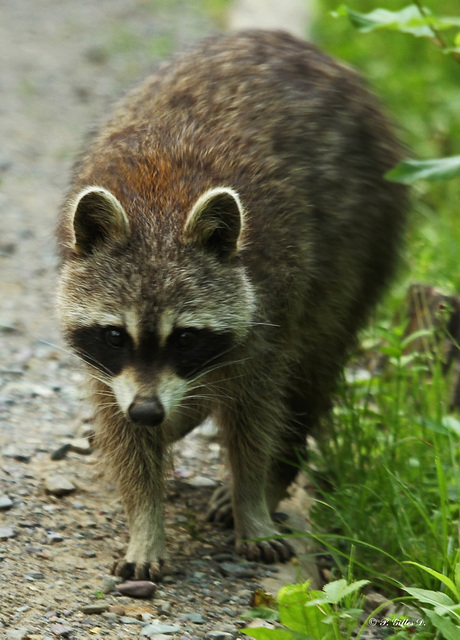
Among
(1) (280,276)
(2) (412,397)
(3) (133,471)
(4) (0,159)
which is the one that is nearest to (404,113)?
(4) (0,159)

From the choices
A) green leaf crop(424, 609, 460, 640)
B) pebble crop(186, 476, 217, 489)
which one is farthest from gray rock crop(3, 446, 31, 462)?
green leaf crop(424, 609, 460, 640)

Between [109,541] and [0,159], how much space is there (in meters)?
5.18

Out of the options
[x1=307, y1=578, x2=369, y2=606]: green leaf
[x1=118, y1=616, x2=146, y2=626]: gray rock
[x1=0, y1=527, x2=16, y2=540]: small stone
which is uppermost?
[x1=307, y1=578, x2=369, y2=606]: green leaf

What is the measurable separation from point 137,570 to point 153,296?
3.58 feet

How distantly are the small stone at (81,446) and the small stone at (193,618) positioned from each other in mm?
1465

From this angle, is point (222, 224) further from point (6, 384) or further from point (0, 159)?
point (0, 159)

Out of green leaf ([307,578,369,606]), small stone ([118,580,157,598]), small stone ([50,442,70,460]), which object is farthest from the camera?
small stone ([50,442,70,460])

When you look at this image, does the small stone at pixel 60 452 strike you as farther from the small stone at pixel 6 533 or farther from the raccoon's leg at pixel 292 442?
the raccoon's leg at pixel 292 442

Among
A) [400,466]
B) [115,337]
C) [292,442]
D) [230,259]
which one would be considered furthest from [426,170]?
[115,337]

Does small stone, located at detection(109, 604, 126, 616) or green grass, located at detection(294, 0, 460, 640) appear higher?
green grass, located at detection(294, 0, 460, 640)

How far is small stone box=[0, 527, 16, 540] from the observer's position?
3984 mm

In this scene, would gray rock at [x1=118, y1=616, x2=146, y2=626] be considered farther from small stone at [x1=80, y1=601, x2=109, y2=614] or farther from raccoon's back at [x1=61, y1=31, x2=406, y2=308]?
raccoon's back at [x1=61, y1=31, x2=406, y2=308]

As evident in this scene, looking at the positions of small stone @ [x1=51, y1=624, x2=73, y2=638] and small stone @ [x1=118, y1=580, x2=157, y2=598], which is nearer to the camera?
small stone @ [x1=51, y1=624, x2=73, y2=638]

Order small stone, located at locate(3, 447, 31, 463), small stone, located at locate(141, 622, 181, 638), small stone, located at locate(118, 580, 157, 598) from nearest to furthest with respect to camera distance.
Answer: small stone, located at locate(141, 622, 181, 638)
small stone, located at locate(118, 580, 157, 598)
small stone, located at locate(3, 447, 31, 463)
